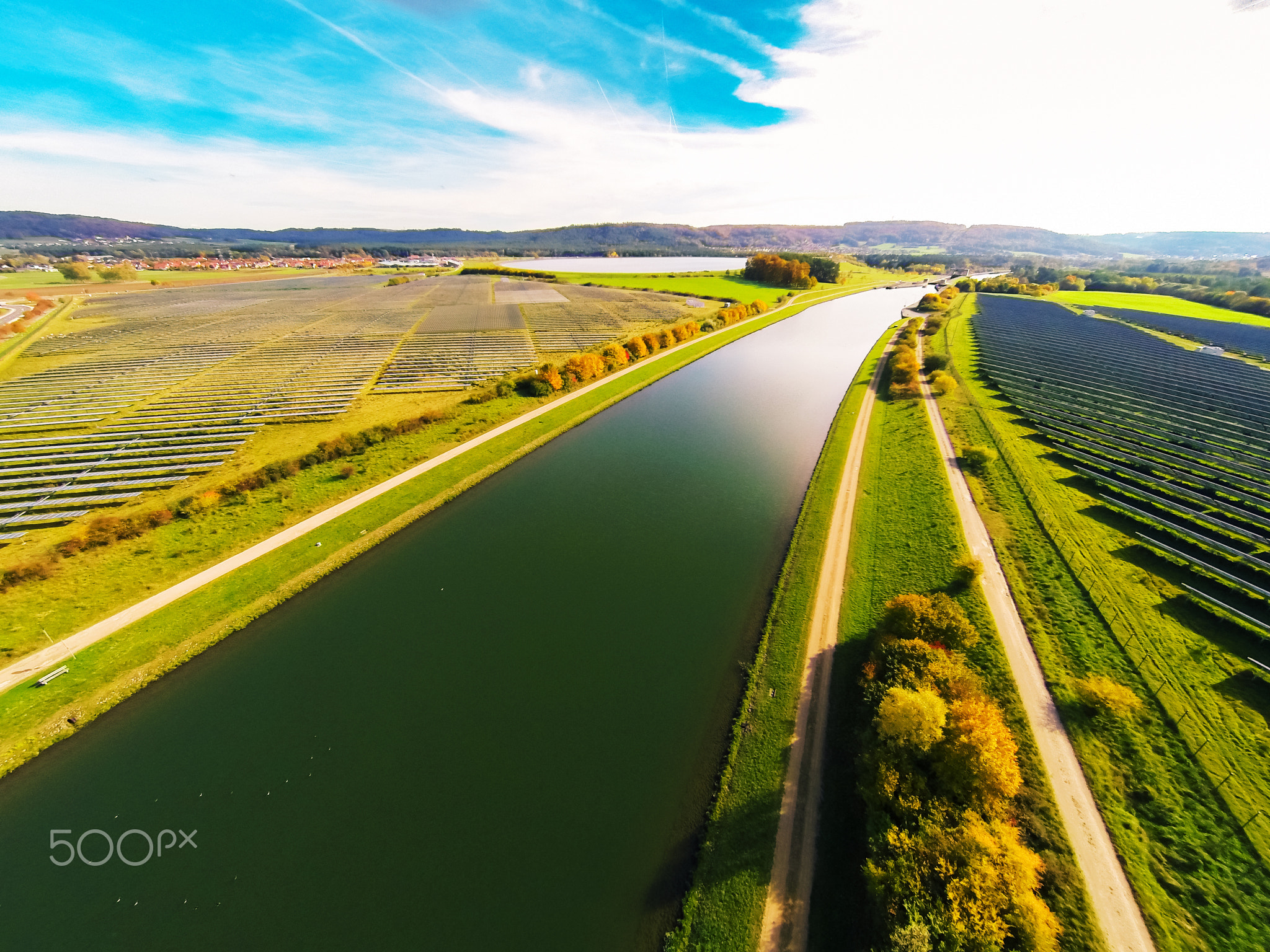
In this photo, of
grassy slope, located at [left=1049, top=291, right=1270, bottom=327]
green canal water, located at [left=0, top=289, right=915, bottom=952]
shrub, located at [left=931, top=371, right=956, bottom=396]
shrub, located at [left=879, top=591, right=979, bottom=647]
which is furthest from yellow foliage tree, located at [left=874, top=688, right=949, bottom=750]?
grassy slope, located at [left=1049, top=291, right=1270, bottom=327]

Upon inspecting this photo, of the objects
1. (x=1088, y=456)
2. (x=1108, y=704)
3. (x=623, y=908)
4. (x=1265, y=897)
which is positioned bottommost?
(x=623, y=908)

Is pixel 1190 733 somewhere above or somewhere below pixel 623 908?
above

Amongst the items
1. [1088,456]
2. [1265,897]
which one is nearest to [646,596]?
[1265,897]

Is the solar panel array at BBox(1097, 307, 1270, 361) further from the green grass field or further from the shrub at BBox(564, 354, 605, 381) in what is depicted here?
the green grass field

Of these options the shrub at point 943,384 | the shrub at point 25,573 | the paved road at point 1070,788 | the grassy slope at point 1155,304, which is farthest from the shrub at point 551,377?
the grassy slope at point 1155,304

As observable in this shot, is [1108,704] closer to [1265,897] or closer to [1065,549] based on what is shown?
[1265,897]

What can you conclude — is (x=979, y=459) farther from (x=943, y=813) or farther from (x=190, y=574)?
(x=190, y=574)

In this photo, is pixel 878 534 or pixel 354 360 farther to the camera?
pixel 354 360
